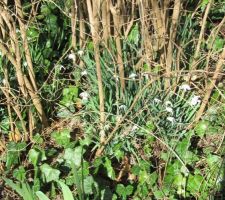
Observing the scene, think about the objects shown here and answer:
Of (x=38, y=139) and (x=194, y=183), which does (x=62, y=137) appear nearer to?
(x=38, y=139)

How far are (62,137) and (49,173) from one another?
315 millimetres

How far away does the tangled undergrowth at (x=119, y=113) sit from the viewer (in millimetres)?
2600

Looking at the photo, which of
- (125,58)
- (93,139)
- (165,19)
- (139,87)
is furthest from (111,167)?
(165,19)

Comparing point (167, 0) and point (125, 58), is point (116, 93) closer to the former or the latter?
point (125, 58)

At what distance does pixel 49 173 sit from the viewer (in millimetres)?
2615

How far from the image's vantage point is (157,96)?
2.91m

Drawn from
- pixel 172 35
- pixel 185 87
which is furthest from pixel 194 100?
pixel 172 35

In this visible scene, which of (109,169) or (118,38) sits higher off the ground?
(118,38)

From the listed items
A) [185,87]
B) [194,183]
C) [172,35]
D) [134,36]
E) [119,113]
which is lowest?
[194,183]

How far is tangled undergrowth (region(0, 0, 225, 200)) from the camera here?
2.60 meters

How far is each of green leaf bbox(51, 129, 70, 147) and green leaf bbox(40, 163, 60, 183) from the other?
0.83ft

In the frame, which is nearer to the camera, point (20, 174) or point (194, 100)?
point (20, 174)

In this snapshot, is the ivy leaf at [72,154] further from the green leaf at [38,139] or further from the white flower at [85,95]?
the white flower at [85,95]

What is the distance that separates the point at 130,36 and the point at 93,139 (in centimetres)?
73
